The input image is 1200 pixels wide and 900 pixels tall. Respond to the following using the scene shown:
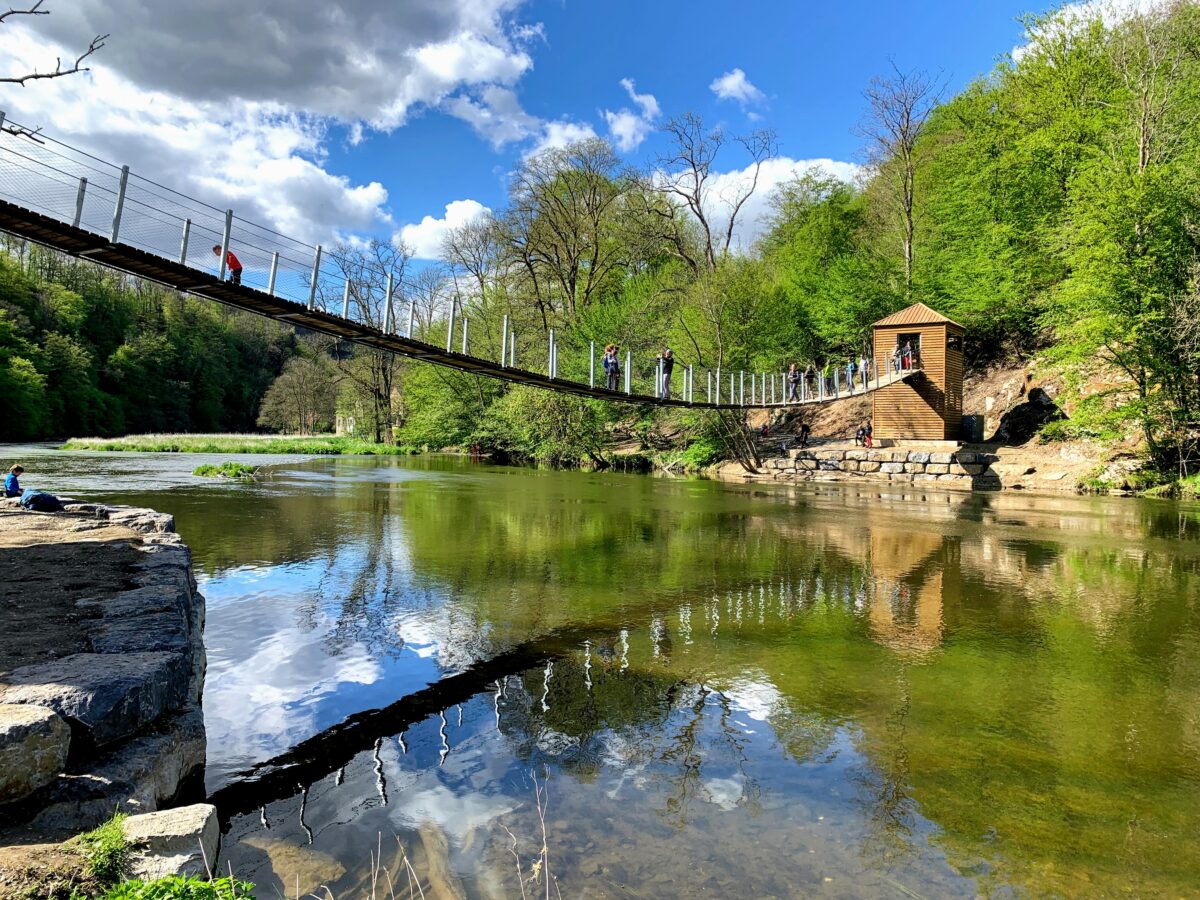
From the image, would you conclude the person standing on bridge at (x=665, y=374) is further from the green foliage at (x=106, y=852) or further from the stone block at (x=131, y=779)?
the green foliage at (x=106, y=852)

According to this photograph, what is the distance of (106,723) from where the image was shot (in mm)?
3143

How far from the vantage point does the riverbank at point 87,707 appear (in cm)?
256

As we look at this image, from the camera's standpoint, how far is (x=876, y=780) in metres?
3.75

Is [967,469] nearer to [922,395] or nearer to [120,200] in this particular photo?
[922,395]

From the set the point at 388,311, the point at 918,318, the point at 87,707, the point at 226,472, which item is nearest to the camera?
the point at 87,707

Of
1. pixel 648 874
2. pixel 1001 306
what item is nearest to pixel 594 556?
pixel 648 874

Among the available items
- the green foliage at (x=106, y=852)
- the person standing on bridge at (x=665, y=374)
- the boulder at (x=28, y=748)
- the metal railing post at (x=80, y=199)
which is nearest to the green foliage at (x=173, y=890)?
the green foliage at (x=106, y=852)

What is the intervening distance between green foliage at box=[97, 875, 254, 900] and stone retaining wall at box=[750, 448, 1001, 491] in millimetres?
23030

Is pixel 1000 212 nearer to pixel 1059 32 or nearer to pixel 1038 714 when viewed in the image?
pixel 1059 32

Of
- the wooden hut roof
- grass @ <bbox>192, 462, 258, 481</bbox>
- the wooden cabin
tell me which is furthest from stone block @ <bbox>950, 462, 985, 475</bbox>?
grass @ <bbox>192, 462, 258, 481</bbox>

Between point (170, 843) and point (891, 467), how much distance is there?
24.2m

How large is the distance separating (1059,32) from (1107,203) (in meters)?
13.6

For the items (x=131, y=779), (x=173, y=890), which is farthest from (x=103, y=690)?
(x=173, y=890)

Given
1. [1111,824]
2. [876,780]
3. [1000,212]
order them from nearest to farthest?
[1111,824] → [876,780] → [1000,212]
